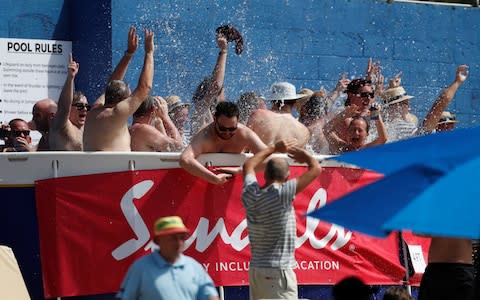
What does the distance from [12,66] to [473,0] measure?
7345mm

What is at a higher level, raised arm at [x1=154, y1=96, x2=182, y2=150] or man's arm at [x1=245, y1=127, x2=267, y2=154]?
raised arm at [x1=154, y1=96, x2=182, y2=150]

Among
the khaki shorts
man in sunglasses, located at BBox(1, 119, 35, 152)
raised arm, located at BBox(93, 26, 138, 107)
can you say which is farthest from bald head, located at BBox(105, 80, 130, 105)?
the khaki shorts

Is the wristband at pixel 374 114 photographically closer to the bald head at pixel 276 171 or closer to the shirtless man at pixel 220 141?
the shirtless man at pixel 220 141

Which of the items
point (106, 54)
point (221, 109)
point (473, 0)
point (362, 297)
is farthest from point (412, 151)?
point (473, 0)

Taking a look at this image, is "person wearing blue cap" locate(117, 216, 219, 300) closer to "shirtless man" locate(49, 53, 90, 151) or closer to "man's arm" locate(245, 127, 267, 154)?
"man's arm" locate(245, 127, 267, 154)

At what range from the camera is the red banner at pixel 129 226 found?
9.38 m

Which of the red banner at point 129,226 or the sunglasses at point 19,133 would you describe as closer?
the red banner at point 129,226

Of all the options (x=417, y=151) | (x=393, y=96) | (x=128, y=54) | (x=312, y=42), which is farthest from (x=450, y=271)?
(x=312, y=42)

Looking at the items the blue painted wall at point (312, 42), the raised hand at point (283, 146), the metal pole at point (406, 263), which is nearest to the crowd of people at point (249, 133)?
the raised hand at point (283, 146)

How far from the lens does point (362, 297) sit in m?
6.75

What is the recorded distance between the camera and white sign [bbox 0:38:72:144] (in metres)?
14.4

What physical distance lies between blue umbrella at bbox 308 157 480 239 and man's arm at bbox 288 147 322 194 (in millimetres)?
2018

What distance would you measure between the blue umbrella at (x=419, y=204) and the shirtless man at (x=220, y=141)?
3.00 m

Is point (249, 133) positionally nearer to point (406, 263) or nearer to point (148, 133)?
point (148, 133)
